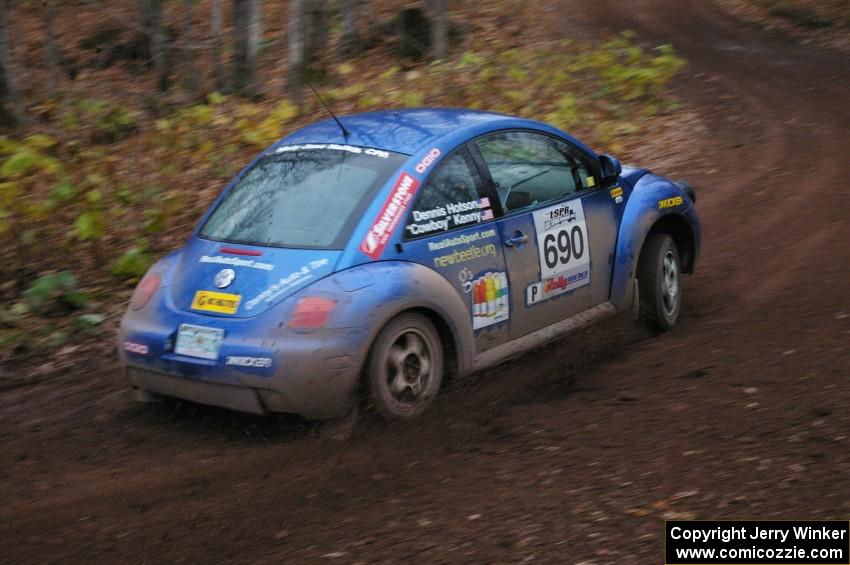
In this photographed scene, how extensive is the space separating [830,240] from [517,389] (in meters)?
4.41

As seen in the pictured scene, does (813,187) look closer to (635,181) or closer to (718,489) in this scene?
(635,181)

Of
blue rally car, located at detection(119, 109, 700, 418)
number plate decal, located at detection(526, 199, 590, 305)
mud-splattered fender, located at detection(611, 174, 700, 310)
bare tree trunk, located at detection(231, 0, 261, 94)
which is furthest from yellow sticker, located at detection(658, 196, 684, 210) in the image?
bare tree trunk, located at detection(231, 0, 261, 94)

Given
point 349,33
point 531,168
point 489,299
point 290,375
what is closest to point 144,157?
point 531,168

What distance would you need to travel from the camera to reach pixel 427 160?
236 inches

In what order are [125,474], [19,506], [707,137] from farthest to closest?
1. [707,137]
2. [125,474]
3. [19,506]

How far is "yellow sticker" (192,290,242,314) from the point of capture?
5.47 meters

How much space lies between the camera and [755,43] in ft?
79.1

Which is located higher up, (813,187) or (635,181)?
(635,181)

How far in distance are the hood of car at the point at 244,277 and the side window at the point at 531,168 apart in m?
1.34

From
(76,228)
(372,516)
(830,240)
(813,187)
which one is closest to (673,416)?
(372,516)

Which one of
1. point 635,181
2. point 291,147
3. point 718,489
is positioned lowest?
point 718,489

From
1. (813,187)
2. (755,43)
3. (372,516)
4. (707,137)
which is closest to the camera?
(372,516)

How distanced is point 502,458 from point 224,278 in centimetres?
180

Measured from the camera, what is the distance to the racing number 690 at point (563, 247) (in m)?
6.44
